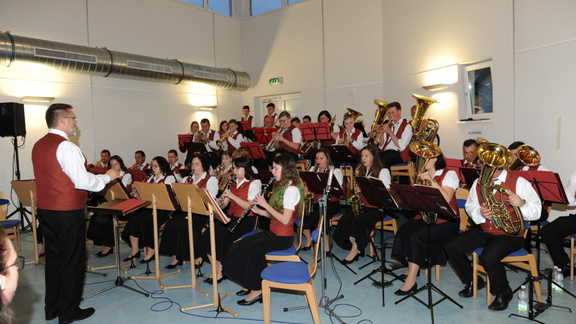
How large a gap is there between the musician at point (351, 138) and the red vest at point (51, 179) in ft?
17.7

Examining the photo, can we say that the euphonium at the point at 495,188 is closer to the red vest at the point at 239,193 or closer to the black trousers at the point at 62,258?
the red vest at the point at 239,193

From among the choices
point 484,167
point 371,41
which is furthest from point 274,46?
point 484,167

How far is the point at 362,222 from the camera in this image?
5.27m

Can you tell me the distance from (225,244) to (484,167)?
2.99m

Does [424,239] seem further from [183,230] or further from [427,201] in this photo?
[183,230]

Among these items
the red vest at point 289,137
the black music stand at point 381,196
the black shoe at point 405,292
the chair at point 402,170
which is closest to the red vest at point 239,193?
the black music stand at point 381,196

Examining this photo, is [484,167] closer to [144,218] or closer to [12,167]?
[144,218]

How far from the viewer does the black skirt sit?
4.28 m

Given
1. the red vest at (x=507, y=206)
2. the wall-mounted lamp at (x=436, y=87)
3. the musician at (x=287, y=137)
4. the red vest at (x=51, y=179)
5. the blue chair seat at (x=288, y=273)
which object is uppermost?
the wall-mounted lamp at (x=436, y=87)

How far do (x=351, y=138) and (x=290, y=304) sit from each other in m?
4.55

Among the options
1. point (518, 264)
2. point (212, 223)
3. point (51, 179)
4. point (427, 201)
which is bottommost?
point (518, 264)

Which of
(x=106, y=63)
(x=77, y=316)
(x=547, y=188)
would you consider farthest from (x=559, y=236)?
(x=106, y=63)

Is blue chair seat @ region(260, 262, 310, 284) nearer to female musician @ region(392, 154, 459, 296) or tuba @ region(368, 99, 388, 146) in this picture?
female musician @ region(392, 154, 459, 296)

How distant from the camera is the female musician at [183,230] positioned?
5223mm
